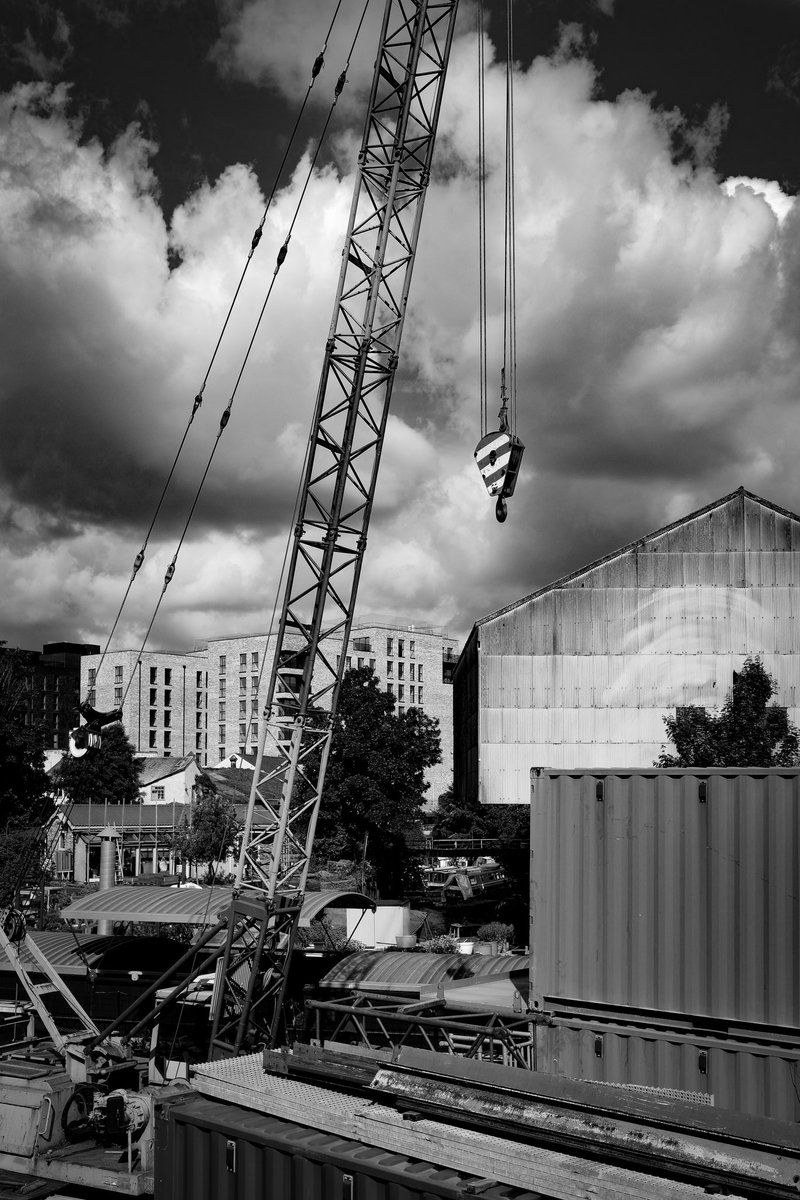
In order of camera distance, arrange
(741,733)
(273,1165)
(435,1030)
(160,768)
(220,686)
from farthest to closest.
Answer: (220,686), (160,768), (741,733), (435,1030), (273,1165)

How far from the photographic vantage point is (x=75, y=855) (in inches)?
2751

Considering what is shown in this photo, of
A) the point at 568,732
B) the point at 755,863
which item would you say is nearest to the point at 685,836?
the point at 755,863

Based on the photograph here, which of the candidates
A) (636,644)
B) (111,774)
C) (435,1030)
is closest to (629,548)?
(636,644)

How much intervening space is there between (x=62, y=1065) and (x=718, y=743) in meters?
21.3

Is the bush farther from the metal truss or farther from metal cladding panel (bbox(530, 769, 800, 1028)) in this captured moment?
metal cladding panel (bbox(530, 769, 800, 1028))

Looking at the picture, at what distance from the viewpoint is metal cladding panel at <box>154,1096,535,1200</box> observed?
8.94 meters

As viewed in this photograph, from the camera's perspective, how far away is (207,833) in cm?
6369

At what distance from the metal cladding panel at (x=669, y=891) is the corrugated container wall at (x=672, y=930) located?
0.02 m

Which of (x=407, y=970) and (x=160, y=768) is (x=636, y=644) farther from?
(x=160, y=768)

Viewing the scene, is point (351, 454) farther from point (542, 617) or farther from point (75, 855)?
point (75, 855)

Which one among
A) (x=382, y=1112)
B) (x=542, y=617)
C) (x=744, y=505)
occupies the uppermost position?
(x=744, y=505)

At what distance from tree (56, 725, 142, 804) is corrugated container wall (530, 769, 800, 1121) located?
69.9m

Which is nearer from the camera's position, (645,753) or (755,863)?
(755,863)

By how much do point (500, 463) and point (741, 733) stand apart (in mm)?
14836
